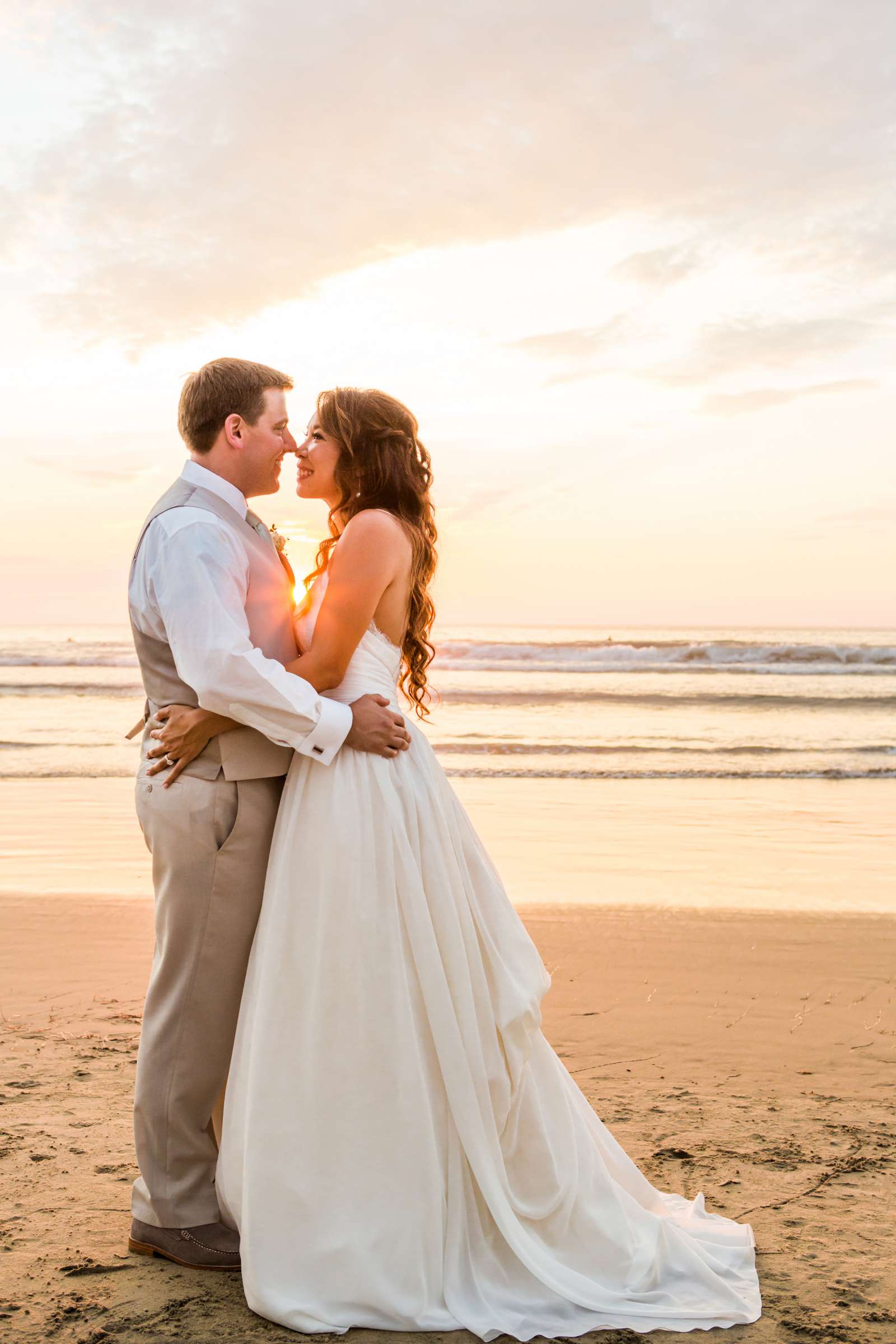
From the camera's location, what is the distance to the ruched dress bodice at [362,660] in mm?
3123

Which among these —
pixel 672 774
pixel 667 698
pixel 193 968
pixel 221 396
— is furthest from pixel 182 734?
pixel 667 698

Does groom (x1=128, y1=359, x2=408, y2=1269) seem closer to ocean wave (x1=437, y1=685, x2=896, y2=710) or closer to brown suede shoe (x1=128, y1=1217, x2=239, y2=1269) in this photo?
brown suede shoe (x1=128, y1=1217, x2=239, y2=1269)

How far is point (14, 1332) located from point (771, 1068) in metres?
3.16

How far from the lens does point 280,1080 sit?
2799 mm

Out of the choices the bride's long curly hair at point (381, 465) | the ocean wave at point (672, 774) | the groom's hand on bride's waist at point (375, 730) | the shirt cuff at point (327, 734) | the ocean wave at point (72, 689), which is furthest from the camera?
the ocean wave at point (72, 689)

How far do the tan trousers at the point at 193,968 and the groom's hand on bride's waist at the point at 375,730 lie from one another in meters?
0.31

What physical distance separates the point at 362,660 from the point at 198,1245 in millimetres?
1635

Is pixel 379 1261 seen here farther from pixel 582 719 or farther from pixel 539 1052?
pixel 582 719

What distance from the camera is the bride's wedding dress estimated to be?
2748mm

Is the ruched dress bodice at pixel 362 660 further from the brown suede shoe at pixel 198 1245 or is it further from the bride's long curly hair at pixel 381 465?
the brown suede shoe at pixel 198 1245

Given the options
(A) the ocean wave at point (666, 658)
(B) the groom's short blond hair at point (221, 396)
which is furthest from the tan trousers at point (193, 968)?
(A) the ocean wave at point (666, 658)

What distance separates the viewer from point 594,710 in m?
20.8

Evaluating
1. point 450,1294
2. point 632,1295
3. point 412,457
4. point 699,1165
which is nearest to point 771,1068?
point 699,1165

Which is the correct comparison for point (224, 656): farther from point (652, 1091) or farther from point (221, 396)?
point (652, 1091)
